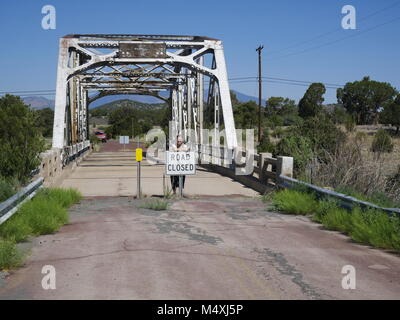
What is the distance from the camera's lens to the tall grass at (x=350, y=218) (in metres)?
8.49

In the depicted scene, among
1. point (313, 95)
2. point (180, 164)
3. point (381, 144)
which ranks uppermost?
point (313, 95)

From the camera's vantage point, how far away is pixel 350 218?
32.4 ft

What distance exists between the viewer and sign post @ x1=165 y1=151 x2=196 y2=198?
15.0 m

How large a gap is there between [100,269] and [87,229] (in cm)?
314

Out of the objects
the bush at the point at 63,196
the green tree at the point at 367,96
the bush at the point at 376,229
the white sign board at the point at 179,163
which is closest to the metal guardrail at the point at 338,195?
the bush at the point at 376,229

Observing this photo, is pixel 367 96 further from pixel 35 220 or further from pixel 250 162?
pixel 35 220

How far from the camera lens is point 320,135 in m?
18.3

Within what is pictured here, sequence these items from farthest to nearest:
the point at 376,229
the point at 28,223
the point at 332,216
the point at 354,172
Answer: the point at 354,172
the point at 332,216
the point at 28,223
the point at 376,229

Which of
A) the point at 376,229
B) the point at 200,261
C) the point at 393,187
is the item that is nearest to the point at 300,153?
the point at 393,187

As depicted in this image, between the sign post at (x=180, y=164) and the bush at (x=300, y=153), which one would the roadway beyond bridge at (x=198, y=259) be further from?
the bush at (x=300, y=153)

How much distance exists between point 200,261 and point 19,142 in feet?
27.2

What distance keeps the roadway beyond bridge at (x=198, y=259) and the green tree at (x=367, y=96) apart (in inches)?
3445
